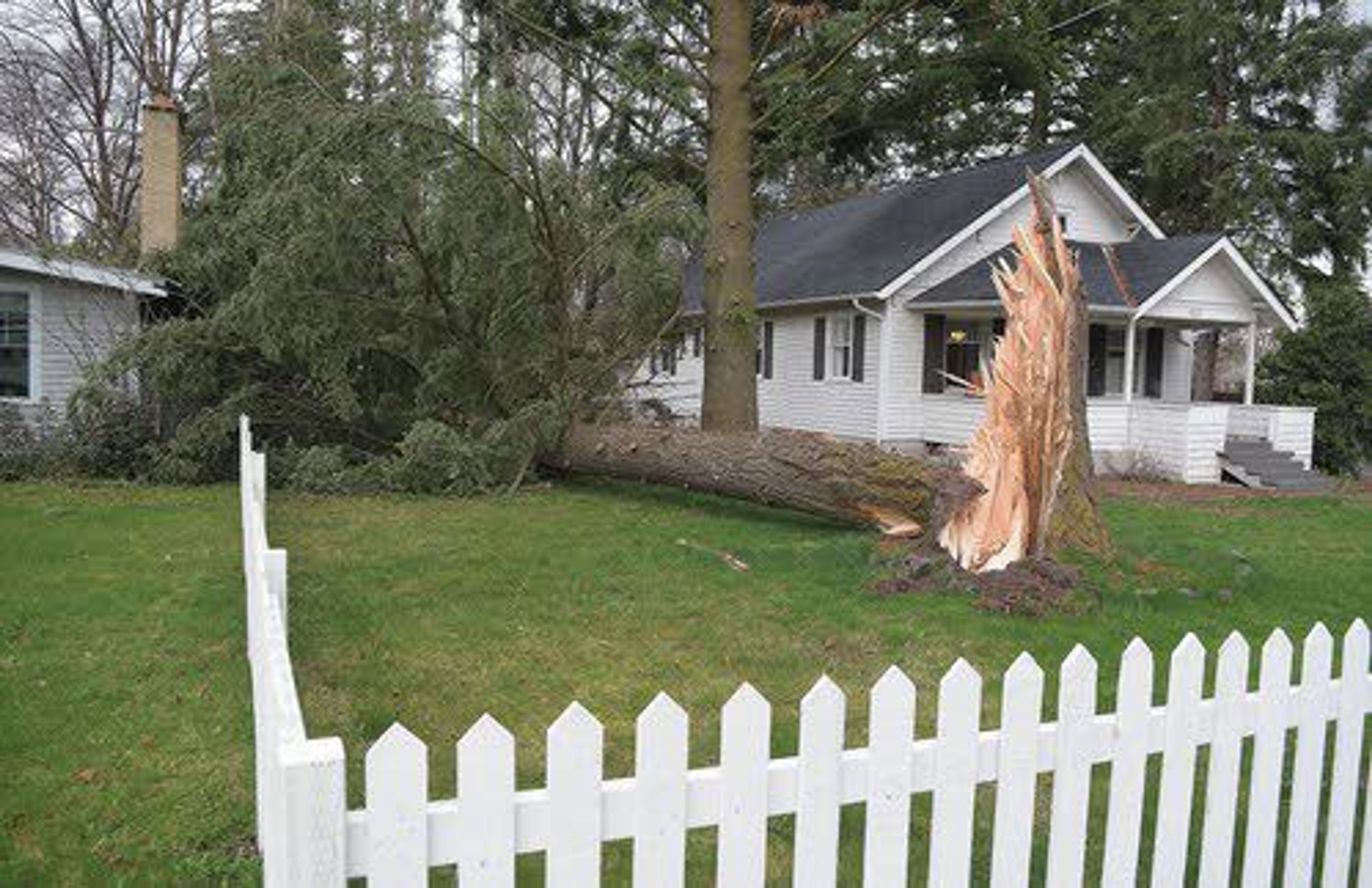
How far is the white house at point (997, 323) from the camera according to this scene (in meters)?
18.7

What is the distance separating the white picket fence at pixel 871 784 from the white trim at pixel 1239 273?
16.6 m

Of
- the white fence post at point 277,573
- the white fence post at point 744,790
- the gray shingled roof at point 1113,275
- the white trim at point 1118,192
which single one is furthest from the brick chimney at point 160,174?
the white fence post at point 744,790

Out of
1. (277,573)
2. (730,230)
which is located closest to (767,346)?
(730,230)

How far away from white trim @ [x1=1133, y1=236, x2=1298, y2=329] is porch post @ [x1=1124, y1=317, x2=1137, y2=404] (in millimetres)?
204

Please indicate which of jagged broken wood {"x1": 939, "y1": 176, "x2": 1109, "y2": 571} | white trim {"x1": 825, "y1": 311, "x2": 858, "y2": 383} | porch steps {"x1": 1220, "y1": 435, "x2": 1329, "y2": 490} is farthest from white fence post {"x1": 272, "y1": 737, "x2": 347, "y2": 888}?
white trim {"x1": 825, "y1": 311, "x2": 858, "y2": 383}

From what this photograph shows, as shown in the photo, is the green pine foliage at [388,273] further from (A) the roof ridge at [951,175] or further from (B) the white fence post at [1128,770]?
(B) the white fence post at [1128,770]

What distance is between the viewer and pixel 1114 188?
832 inches

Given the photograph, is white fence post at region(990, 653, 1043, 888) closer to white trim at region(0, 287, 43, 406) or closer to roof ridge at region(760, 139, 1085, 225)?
white trim at region(0, 287, 43, 406)

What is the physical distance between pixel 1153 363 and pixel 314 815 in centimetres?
2288

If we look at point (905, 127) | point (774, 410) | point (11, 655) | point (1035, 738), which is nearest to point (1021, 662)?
point (1035, 738)

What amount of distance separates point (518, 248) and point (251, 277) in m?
3.09

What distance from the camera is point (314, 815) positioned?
1.81m

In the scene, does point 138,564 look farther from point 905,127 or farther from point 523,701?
point 905,127

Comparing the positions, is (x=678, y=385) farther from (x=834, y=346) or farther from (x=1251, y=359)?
(x=1251, y=359)
